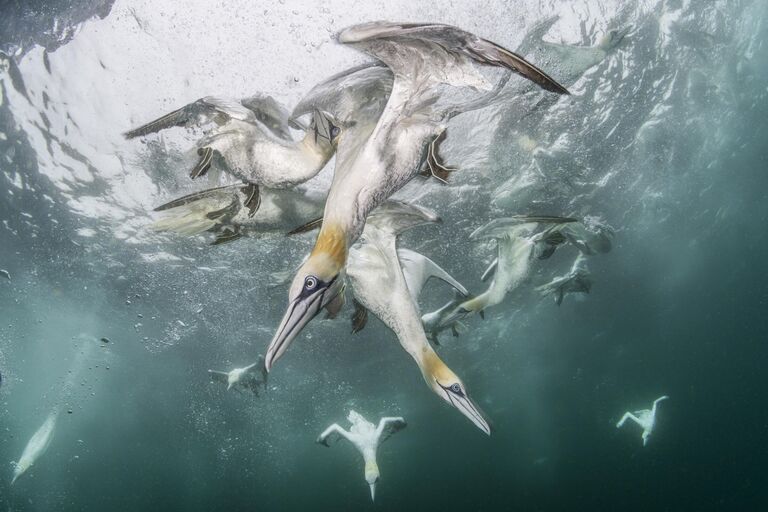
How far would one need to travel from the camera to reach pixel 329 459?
5903 cm

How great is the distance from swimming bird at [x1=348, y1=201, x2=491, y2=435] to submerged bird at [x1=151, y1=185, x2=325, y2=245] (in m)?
0.82

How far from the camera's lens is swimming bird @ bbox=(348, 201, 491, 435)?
220 centimetres

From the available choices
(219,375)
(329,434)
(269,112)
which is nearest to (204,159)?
(269,112)

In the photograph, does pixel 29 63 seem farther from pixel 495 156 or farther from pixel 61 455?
pixel 61 455

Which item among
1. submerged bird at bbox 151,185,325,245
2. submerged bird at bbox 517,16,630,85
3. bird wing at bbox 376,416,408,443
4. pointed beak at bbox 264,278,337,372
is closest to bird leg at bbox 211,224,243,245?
submerged bird at bbox 151,185,325,245

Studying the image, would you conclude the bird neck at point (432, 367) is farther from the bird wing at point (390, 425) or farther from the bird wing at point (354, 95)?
the bird wing at point (390, 425)

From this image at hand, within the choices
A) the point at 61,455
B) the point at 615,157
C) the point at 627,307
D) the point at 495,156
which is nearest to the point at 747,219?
the point at 627,307

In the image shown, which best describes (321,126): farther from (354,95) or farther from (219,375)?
(219,375)

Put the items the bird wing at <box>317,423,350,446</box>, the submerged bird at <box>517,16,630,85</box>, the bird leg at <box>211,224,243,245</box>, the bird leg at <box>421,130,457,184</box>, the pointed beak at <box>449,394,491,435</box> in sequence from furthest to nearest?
1. the bird wing at <box>317,423,350,446</box>
2. the submerged bird at <box>517,16,630,85</box>
3. the bird leg at <box>211,224,243,245</box>
4. the bird leg at <box>421,130,457,184</box>
5. the pointed beak at <box>449,394,491,435</box>

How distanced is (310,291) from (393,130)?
3.61ft

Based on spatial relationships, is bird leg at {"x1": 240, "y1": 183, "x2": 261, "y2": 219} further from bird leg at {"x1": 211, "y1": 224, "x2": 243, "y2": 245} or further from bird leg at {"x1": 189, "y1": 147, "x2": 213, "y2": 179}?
bird leg at {"x1": 211, "y1": 224, "x2": 243, "y2": 245}

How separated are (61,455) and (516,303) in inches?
2949

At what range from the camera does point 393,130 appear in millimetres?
2135

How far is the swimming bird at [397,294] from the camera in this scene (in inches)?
86.5
